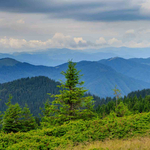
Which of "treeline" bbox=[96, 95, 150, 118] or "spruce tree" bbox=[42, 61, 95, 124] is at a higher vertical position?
"spruce tree" bbox=[42, 61, 95, 124]

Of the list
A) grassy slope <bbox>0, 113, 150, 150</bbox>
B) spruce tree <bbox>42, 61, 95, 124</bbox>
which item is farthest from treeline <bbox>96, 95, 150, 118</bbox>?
grassy slope <bbox>0, 113, 150, 150</bbox>

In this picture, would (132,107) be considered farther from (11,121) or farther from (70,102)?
(11,121)

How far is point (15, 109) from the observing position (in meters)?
26.3

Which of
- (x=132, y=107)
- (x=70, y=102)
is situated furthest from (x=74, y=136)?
(x=132, y=107)

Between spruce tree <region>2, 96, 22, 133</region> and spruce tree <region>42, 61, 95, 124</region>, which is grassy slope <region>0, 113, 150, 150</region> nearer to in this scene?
spruce tree <region>42, 61, 95, 124</region>

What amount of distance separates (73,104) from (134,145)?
13.0 metres

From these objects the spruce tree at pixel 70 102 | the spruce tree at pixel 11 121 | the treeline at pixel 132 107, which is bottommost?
the treeline at pixel 132 107

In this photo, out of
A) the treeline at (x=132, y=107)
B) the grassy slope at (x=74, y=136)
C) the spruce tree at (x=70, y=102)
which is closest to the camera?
the grassy slope at (x=74, y=136)

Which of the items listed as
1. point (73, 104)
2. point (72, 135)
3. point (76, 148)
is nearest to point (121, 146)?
point (76, 148)

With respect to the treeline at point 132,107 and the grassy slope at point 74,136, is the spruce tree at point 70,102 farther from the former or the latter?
the treeline at point 132,107

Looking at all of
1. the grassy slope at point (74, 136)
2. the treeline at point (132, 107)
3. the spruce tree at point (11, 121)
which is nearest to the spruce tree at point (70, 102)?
the spruce tree at point (11, 121)

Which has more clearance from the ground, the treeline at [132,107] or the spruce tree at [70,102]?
the spruce tree at [70,102]

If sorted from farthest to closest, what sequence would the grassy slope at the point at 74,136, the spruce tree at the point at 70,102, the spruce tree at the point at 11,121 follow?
1. the spruce tree at the point at 11,121
2. the spruce tree at the point at 70,102
3. the grassy slope at the point at 74,136

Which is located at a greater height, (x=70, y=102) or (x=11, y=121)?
(x=70, y=102)
